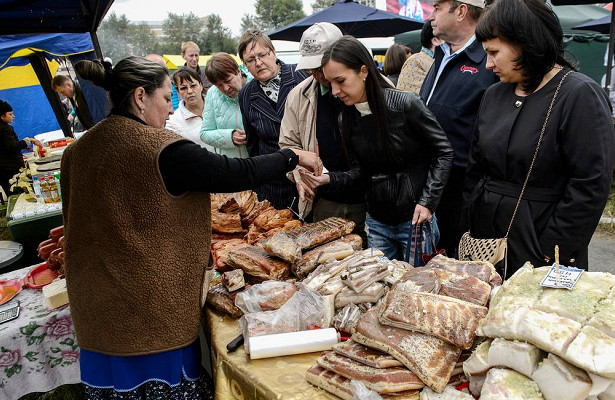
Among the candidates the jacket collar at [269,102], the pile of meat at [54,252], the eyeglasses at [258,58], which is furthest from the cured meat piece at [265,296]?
the eyeglasses at [258,58]

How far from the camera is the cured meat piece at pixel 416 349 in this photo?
1.34 meters

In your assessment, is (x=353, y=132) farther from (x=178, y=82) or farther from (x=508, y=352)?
(x=178, y=82)

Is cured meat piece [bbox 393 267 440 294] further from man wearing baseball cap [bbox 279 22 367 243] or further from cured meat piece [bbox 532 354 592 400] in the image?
man wearing baseball cap [bbox 279 22 367 243]

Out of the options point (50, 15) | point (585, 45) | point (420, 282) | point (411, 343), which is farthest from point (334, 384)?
point (585, 45)

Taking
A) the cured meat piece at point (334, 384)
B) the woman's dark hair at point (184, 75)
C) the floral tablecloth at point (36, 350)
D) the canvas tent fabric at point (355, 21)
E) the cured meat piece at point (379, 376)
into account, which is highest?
the canvas tent fabric at point (355, 21)

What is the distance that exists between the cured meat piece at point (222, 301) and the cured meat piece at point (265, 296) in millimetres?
61

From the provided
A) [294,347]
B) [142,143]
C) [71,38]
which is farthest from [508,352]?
[71,38]

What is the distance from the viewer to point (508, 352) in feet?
3.98

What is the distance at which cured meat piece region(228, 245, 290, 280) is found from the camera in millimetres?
2176

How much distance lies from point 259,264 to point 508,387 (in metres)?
1.30

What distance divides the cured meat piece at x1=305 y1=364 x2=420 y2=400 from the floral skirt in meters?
0.77

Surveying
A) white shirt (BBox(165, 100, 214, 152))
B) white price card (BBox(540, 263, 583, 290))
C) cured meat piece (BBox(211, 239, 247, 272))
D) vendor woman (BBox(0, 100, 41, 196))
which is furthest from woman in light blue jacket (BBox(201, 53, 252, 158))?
vendor woman (BBox(0, 100, 41, 196))

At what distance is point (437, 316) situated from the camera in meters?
1.44

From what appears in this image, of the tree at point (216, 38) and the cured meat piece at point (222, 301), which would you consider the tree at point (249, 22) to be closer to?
the tree at point (216, 38)
